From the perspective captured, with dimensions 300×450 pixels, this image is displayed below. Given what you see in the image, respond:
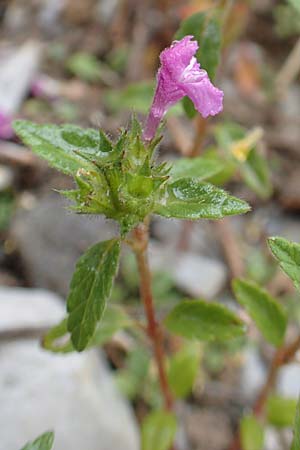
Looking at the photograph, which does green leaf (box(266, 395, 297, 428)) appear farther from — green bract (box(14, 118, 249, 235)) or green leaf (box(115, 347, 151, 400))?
green bract (box(14, 118, 249, 235))

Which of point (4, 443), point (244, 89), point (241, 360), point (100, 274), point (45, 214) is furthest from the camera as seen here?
point (244, 89)

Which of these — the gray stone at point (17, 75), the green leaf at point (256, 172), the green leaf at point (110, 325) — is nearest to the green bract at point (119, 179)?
the green leaf at point (110, 325)

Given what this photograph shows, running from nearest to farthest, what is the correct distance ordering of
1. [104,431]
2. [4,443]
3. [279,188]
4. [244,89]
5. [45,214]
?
[4,443]
[104,431]
[45,214]
[279,188]
[244,89]

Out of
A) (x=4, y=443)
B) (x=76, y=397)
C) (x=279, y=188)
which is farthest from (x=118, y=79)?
(x=4, y=443)

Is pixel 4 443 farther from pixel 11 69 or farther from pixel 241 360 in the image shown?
pixel 11 69

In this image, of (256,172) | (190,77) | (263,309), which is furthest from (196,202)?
(256,172)

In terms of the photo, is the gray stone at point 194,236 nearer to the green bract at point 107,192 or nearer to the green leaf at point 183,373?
the green leaf at point 183,373

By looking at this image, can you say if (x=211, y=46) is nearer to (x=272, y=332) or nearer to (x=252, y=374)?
(x=272, y=332)

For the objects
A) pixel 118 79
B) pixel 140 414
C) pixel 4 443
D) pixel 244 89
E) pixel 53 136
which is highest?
pixel 53 136
